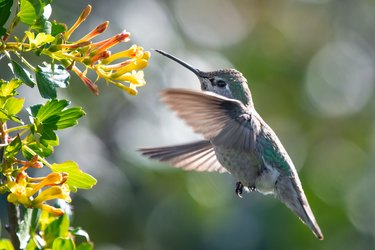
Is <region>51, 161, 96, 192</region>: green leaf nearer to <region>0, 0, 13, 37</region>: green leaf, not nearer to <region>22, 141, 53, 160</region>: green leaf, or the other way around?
<region>22, 141, 53, 160</region>: green leaf

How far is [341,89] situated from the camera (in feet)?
21.9

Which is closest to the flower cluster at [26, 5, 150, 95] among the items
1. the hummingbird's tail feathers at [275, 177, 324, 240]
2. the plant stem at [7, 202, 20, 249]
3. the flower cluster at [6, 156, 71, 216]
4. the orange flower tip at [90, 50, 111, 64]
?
the orange flower tip at [90, 50, 111, 64]

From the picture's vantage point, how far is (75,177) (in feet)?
7.94

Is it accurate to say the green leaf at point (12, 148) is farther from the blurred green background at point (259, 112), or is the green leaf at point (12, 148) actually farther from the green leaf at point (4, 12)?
the blurred green background at point (259, 112)

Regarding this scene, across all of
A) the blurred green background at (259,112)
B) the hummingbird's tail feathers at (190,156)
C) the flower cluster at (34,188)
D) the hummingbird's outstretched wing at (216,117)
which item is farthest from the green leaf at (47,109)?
the blurred green background at (259,112)

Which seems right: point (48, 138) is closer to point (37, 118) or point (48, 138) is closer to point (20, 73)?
point (37, 118)

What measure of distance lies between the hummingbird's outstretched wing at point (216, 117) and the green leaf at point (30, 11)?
82 centimetres

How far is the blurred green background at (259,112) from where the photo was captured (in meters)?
5.21

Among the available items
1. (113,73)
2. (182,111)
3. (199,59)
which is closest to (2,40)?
(113,73)

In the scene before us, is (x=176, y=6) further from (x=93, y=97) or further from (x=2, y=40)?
(x=2, y=40)

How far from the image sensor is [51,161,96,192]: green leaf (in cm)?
241

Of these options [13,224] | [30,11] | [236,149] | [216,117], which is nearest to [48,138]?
[13,224]

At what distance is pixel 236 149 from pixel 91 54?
48.5 inches

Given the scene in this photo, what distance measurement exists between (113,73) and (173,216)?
2.95 meters
